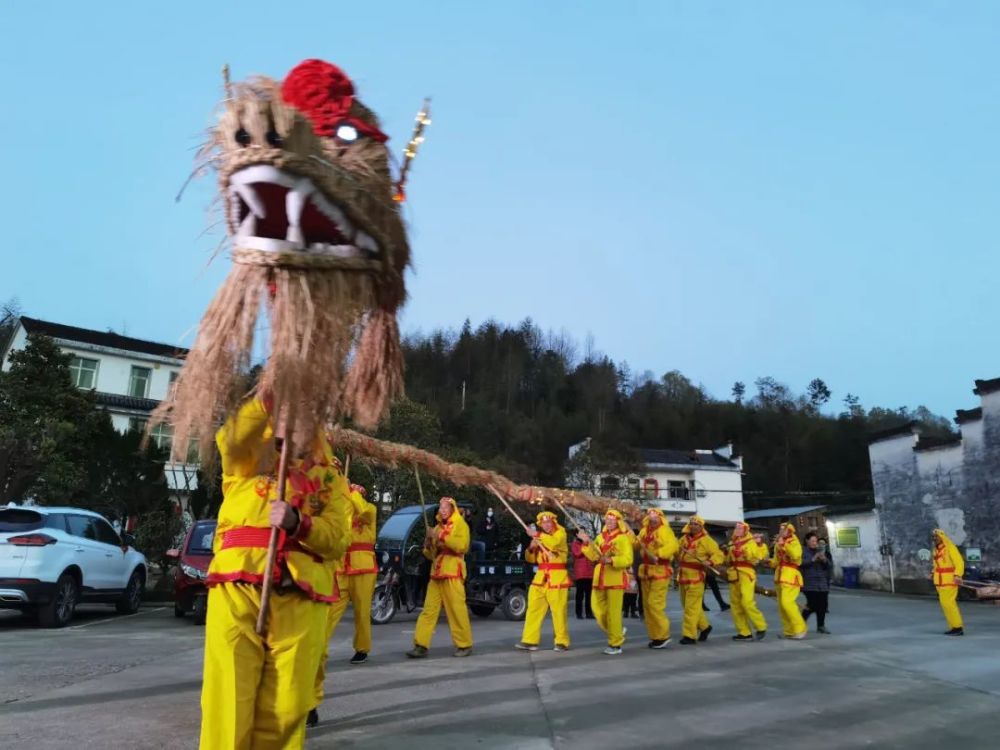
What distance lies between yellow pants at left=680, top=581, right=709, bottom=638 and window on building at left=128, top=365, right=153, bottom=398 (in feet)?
97.3

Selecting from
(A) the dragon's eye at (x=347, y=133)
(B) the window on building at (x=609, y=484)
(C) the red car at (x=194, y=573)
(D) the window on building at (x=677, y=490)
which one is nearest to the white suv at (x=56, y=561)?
(C) the red car at (x=194, y=573)

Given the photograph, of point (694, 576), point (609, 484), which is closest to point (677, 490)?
point (609, 484)

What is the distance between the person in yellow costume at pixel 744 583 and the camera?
1084 centimetres

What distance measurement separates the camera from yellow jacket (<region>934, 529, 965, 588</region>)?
12.3m

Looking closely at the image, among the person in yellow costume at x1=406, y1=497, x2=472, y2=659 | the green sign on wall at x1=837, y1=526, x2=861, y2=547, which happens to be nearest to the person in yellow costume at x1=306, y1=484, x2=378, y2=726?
the person in yellow costume at x1=406, y1=497, x2=472, y2=659

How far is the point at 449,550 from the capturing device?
351 inches

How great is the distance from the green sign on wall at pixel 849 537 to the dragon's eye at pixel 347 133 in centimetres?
3159

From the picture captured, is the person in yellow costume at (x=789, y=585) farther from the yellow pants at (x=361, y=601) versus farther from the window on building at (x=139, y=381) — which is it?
the window on building at (x=139, y=381)

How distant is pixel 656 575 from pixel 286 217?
8664mm

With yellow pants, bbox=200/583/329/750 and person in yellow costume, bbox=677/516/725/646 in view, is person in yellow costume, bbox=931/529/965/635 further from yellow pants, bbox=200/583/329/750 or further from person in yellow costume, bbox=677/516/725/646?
yellow pants, bbox=200/583/329/750

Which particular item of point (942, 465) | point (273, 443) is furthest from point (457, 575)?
point (942, 465)

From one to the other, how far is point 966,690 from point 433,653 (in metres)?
5.53

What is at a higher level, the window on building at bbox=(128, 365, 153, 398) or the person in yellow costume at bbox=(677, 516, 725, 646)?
the window on building at bbox=(128, 365, 153, 398)

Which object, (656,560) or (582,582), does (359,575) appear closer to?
(656,560)
